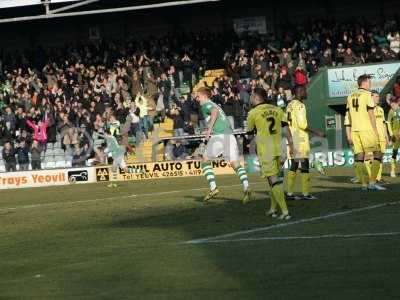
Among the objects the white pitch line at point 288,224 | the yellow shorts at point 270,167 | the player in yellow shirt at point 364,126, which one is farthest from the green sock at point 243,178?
the yellow shorts at point 270,167

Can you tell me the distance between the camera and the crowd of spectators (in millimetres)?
39031

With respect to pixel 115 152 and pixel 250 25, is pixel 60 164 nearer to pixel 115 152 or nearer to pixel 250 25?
pixel 115 152

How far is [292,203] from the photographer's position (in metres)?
18.3

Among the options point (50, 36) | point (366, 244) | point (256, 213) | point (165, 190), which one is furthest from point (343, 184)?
point (50, 36)

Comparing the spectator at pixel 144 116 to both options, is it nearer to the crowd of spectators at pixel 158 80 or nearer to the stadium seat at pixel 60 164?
the crowd of spectators at pixel 158 80

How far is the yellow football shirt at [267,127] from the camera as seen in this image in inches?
624

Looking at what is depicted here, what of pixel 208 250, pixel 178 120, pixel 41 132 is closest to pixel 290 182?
pixel 208 250

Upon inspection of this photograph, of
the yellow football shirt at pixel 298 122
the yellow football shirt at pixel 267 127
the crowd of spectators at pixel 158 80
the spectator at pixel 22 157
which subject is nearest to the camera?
the yellow football shirt at pixel 267 127

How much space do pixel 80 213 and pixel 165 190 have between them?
22.5 feet

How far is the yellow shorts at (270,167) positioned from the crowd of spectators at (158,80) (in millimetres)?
20956

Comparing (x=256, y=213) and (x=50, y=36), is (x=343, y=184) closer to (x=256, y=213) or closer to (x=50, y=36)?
(x=256, y=213)

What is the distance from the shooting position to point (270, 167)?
617 inches

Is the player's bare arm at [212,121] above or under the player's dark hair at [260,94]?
under

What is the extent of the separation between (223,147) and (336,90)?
18.9 metres
